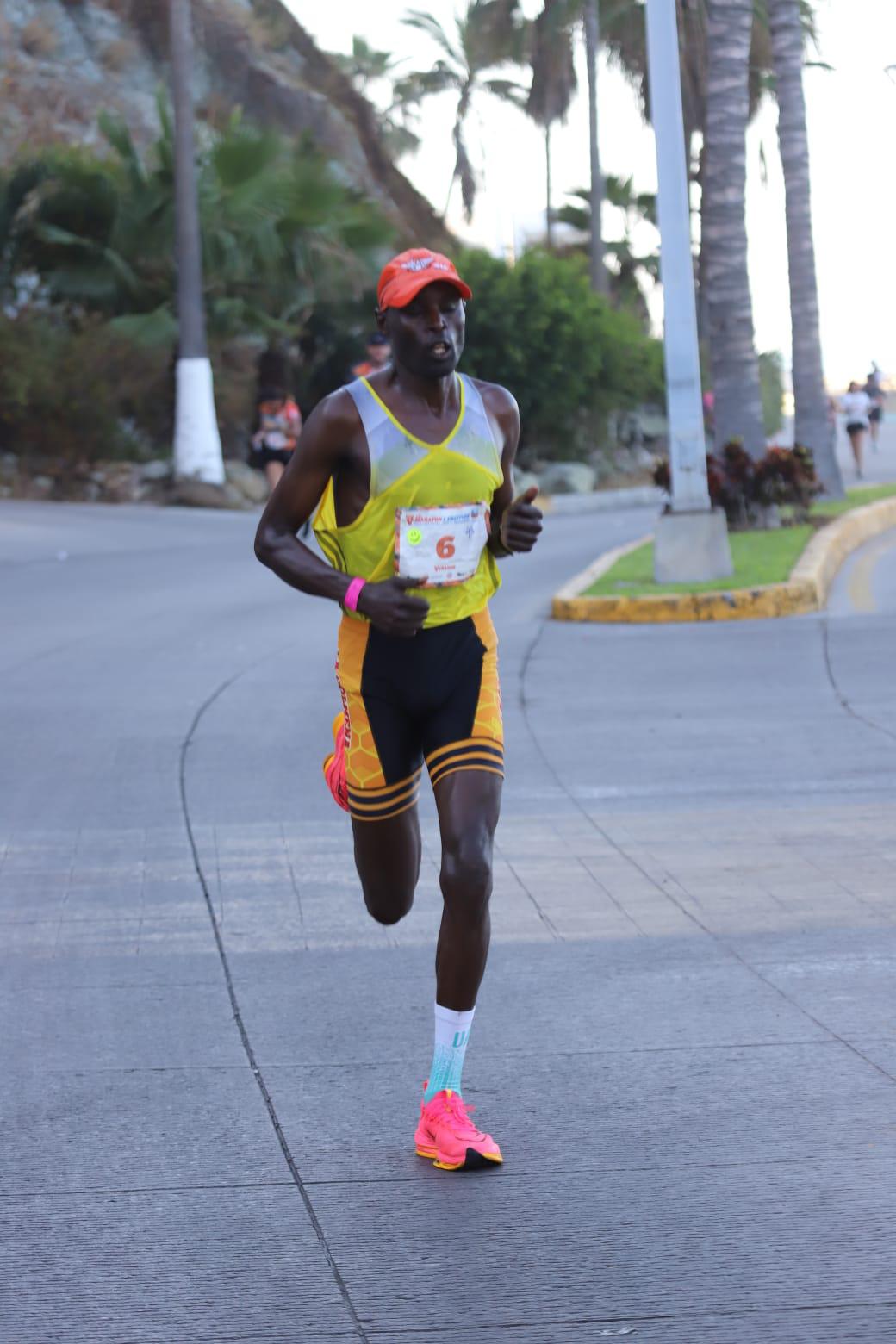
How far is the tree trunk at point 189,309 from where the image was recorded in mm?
27703

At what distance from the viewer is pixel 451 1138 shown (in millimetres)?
4363

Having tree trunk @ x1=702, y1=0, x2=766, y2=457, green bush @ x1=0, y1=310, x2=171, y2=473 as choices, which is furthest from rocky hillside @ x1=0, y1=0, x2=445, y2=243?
tree trunk @ x1=702, y1=0, x2=766, y2=457

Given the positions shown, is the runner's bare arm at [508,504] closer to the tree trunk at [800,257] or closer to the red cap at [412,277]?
the red cap at [412,277]

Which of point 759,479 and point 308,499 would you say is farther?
point 759,479

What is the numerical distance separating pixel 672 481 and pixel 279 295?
16.5 meters

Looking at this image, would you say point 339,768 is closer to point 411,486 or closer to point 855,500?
point 411,486

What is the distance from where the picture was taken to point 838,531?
19.5 meters

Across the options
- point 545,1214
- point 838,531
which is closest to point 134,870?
point 545,1214

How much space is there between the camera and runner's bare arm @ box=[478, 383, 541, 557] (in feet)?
15.6

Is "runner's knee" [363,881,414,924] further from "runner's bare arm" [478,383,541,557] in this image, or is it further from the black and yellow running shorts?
"runner's bare arm" [478,383,541,557]

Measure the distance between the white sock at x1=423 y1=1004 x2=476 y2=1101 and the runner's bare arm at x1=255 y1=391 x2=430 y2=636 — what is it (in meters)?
0.86

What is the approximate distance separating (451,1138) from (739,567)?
1249 centimetres

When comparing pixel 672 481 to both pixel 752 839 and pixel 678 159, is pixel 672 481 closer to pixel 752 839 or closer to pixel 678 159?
pixel 678 159

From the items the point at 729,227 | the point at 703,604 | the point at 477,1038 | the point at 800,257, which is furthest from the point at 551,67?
the point at 477,1038
